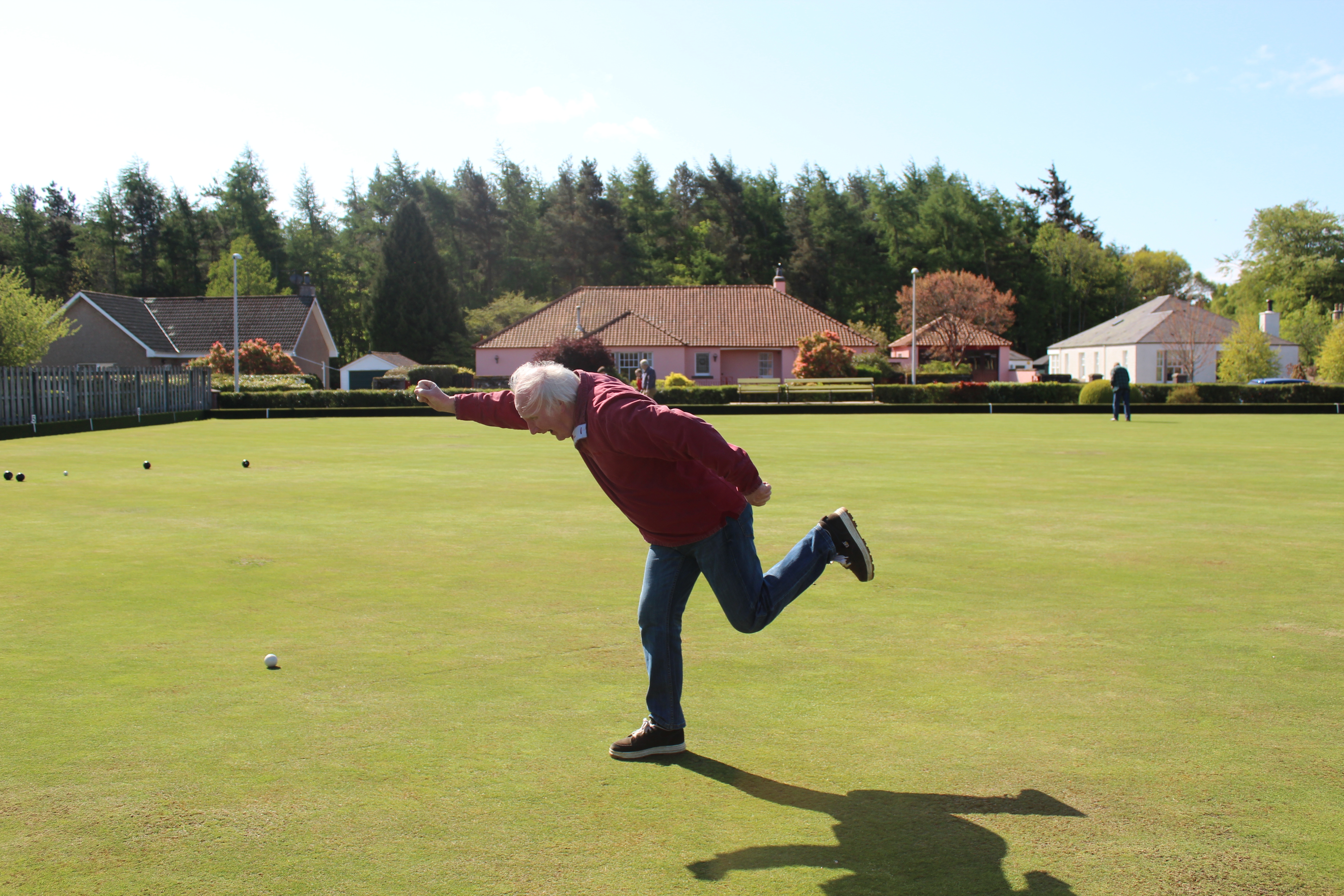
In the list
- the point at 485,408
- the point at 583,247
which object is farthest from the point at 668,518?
the point at 583,247

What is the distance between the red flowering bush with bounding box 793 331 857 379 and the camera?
51.3 m

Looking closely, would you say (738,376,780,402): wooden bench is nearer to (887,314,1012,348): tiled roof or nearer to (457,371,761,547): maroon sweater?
(887,314,1012,348): tiled roof

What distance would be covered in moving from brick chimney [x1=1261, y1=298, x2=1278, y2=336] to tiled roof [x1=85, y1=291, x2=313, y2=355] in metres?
58.1

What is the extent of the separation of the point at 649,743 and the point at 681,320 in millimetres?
60808

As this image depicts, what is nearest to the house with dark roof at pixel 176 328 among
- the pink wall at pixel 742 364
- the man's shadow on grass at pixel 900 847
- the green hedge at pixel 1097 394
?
the pink wall at pixel 742 364

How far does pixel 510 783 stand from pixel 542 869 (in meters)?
0.72

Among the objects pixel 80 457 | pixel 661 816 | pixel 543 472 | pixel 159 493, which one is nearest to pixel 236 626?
pixel 661 816

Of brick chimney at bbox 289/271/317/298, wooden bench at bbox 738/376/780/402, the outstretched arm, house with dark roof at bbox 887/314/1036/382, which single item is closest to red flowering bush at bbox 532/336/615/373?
wooden bench at bbox 738/376/780/402

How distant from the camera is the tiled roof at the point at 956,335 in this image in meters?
70.6

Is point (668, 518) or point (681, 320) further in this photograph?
point (681, 320)

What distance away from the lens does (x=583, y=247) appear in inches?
3514

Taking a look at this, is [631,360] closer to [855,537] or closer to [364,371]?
[364,371]

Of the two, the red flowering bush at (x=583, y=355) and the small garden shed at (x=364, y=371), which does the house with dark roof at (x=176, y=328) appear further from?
the red flowering bush at (x=583, y=355)

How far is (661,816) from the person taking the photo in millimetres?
3697
